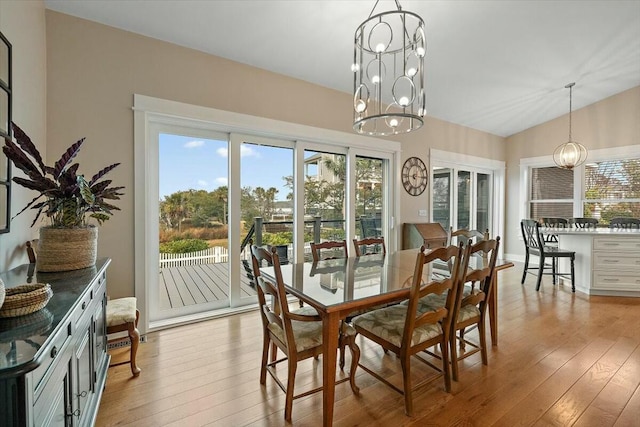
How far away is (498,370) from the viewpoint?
222 cm

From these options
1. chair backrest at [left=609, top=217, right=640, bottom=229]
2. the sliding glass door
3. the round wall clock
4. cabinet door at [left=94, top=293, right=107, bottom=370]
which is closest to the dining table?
cabinet door at [left=94, top=293, right=107, bottom=370]

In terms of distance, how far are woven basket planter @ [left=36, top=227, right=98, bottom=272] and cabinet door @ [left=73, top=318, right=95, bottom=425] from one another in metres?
0.35

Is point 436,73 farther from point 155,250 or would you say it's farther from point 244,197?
point 155,250

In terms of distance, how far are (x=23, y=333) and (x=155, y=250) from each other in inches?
86.1

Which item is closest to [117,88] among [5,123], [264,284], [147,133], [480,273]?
[147,133]

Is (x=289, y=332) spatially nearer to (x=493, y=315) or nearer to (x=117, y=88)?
(x=493, y=315)

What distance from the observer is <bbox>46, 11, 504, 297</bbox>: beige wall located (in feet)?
7.95

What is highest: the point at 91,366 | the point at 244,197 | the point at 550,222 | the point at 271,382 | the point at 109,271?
the point at 244,197

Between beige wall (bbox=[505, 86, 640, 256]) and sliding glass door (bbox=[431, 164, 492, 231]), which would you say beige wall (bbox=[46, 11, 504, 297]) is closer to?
sliding glass door (bbox=[431, 164, 492, 231])

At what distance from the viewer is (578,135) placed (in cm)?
553

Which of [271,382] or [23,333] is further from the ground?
[23,333]

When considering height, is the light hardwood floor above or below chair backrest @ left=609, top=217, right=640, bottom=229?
below

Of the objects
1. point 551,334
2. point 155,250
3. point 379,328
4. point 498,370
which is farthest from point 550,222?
point 155,250

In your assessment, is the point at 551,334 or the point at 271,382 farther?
the point at 551,334
